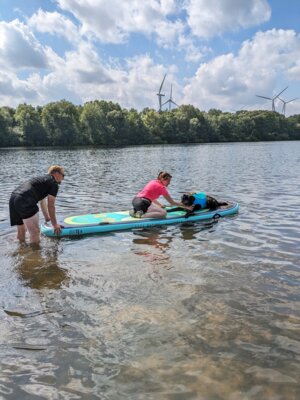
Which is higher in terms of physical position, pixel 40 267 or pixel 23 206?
pixel 23 206

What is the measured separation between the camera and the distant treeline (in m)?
101

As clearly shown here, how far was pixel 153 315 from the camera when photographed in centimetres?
646

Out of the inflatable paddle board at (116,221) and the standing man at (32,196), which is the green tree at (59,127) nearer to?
the inflatable paddle board at (116,221)

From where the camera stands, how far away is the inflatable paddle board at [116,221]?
11875 mm

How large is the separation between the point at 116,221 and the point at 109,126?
323 ft

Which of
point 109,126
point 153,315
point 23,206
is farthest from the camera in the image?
point 109,126

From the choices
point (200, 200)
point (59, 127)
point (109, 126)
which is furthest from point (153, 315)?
point (109, 126)

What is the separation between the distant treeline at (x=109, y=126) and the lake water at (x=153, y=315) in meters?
93.3

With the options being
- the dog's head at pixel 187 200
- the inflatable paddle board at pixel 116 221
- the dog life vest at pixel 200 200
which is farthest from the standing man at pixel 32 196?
the dog life vest at pixel 200 200

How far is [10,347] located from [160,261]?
4670 millimetres

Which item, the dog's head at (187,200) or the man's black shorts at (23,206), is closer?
the man's black shorts at (23,206)

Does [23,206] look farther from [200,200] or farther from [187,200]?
[200,200]

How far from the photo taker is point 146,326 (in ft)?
20.0

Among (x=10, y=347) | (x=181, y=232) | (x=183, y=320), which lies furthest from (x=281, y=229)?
(x=10, y=347)
